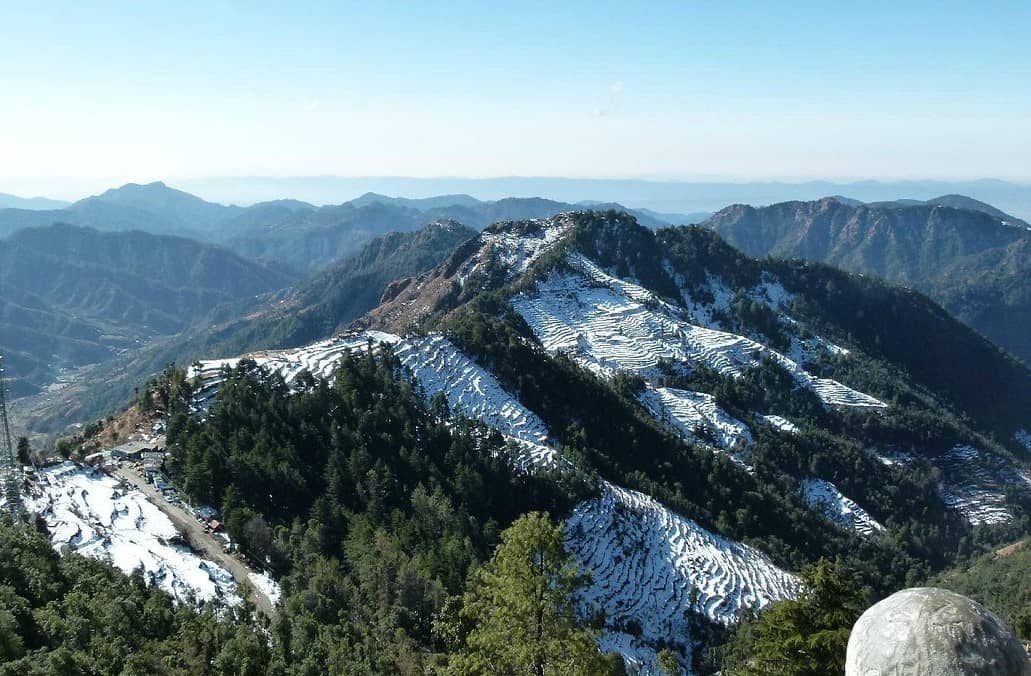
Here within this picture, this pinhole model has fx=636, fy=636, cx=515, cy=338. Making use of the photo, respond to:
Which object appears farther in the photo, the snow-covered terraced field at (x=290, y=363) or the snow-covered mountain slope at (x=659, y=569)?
the snow-covered terraced field at (x=290, y=363)

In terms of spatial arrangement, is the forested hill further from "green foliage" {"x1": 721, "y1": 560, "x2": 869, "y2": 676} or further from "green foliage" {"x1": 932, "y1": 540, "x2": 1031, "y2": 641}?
"green foliage" {"x1": 721, "y1": 560, "x2": 869, "y2": 676}

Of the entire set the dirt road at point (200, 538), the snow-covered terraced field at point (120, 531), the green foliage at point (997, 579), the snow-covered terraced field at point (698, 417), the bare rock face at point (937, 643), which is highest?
the bare rock face at point (937, 643)

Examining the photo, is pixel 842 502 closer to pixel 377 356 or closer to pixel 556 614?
pixel 377 356

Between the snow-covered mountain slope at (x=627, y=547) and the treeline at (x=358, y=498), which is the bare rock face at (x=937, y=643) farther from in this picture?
the snow-covered mountain slope at (x=627, y=547)

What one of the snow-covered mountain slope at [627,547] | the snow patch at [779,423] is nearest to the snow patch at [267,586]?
the snow-covered mountain slope at [627,547]

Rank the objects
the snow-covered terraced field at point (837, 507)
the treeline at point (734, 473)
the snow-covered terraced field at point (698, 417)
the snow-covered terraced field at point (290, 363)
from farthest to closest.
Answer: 1. the snow-covered terraced field at point (698, 417)
2. the snow-covered terraced field at point (837, 507)
3. the treeline at point (734, 473)
4. the snow-covered terraced field at point (290, 363)

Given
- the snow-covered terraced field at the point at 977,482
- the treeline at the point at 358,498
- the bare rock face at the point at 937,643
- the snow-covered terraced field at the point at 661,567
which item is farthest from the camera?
the snow-covered terraced field at the point at 977,482
